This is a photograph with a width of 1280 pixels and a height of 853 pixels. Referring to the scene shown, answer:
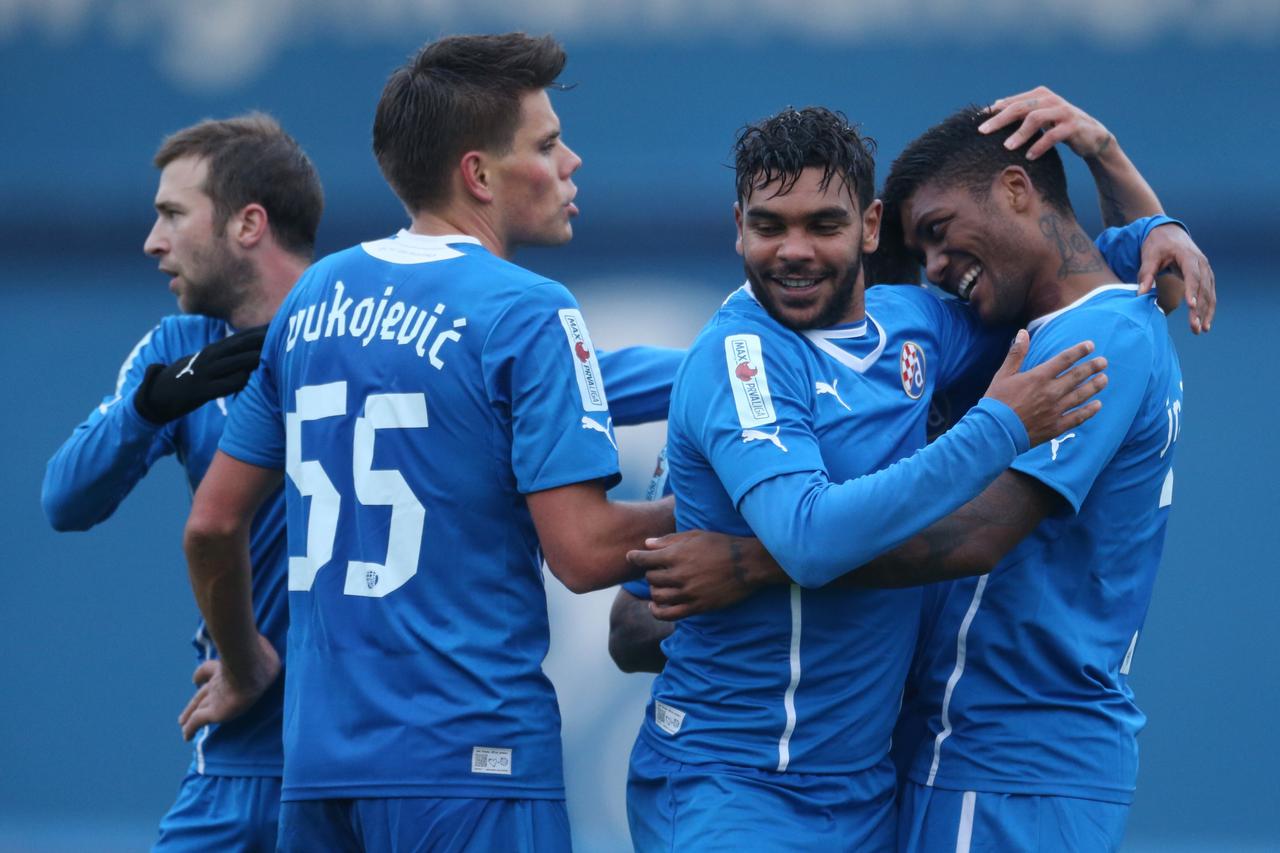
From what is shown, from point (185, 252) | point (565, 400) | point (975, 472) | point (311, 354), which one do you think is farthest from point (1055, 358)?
point (185, 252)

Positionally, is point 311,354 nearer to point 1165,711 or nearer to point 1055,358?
point 1055,358

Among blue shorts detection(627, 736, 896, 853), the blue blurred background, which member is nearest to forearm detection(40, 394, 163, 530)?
blue shorts detection(627, 736, 896, 853)

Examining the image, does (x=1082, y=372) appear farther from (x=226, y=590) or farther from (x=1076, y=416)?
(x=226, y=590)

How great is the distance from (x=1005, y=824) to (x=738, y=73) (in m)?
5.34

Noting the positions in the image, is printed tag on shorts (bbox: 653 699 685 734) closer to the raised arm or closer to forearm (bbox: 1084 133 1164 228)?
the raised arm

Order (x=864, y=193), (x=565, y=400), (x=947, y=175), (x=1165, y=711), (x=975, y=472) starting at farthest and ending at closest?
(x=1165, y=711), (x=947, y=175), (x=864, y=193), (x=565, y=400), (x=975, y=472)

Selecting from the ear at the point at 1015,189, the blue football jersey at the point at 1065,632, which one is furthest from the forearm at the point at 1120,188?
the blue football jersey at the point at 1065,632

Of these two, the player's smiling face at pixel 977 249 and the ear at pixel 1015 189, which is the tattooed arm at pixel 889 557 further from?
the ear at pixel 1015 189

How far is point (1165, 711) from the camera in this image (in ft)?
23.4

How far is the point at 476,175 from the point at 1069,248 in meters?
1.26

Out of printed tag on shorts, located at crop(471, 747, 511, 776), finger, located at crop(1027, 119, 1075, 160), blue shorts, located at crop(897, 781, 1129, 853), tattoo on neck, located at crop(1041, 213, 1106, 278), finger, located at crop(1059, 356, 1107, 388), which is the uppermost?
finger, located at crop(1027, 119, 1075, 160)

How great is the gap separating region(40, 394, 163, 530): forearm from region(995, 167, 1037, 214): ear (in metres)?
2.03

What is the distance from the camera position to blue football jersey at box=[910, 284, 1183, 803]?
9.64ft

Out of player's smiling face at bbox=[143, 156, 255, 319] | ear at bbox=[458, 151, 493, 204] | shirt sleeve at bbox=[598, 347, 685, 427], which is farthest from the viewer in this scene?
player's smiling face at bbox=[143, 156, 255, 319]
